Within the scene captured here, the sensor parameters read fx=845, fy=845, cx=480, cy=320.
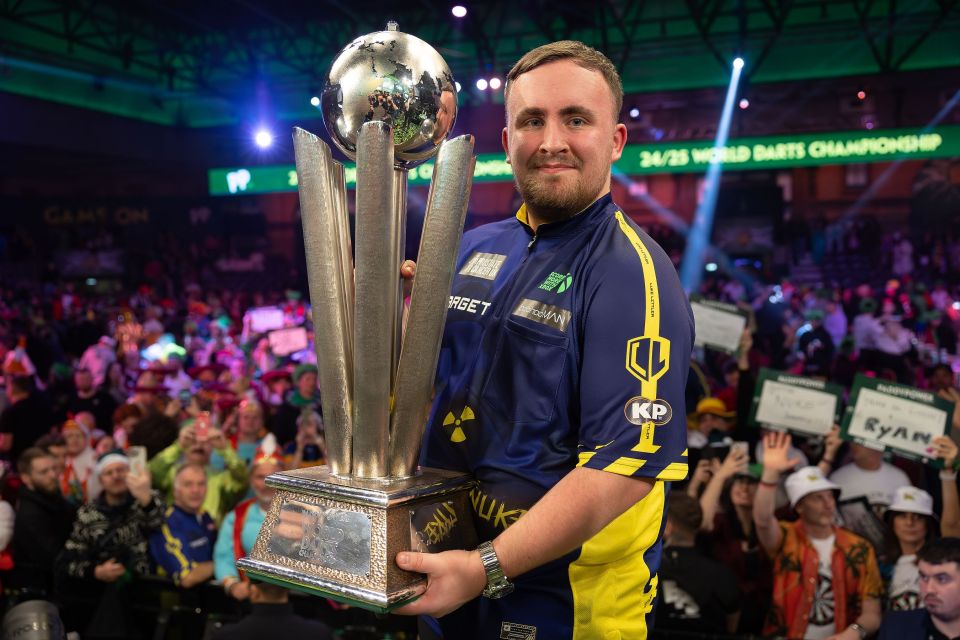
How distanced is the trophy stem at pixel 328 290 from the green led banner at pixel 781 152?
28.1 feet

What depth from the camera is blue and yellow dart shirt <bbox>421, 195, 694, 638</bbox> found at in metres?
1.36

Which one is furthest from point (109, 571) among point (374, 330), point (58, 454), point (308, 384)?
point (374, 330)

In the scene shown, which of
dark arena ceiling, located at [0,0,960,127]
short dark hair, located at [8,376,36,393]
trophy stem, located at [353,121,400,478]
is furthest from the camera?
dark arena ceiling, located at [0,0,960,127]

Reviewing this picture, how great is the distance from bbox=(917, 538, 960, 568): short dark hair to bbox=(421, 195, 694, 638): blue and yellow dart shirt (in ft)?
7.72

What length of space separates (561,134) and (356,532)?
0.75m

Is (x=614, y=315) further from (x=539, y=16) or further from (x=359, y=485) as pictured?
(x=539, y=16)

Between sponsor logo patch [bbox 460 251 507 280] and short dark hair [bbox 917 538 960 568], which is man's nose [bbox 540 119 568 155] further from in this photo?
short dark hair [bbox 917 538 960 568]

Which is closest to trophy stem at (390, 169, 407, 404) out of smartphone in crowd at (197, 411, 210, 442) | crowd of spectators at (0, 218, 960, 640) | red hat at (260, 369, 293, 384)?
crowd of spectators at (0, 218, 960, 640)

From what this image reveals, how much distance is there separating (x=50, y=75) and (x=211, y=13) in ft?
13.1

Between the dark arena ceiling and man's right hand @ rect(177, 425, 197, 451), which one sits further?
the dark arena ceiling

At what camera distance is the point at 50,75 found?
16500mm

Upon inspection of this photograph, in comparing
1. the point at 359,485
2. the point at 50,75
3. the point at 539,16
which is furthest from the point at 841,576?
the point at 50,75

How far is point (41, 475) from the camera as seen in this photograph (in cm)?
493

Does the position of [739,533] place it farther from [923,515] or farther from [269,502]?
[269,502]
